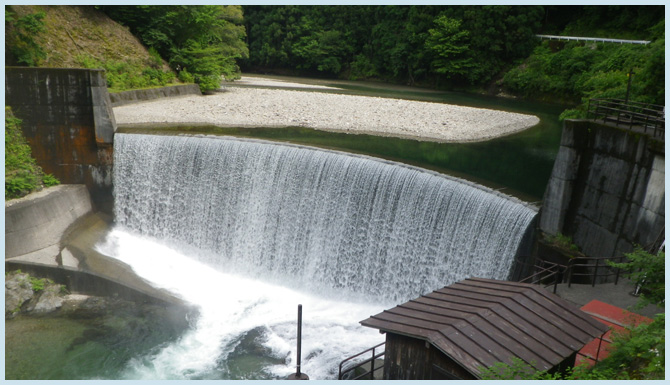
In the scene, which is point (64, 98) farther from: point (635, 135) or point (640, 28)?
point (640, 28)

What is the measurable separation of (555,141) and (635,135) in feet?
35.6

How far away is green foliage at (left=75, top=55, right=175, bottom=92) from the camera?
22.2m

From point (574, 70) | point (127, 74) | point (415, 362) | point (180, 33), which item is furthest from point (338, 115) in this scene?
point (415, 362)

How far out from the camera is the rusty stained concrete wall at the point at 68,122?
51.6 feet

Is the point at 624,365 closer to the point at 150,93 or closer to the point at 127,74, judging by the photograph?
the point at 150,93

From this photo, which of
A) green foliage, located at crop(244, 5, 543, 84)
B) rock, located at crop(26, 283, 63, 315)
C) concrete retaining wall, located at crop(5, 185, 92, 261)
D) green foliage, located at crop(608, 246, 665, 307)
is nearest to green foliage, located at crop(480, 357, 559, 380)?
green foliage, located at crop(608, 246, 665, 307)

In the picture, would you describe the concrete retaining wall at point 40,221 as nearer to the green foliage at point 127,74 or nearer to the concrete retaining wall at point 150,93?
the concrete retaining wall at point 150,93

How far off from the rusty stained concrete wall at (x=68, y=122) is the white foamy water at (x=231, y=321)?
6.85 ft

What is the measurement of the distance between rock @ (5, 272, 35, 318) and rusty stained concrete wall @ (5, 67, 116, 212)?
387 centimetres

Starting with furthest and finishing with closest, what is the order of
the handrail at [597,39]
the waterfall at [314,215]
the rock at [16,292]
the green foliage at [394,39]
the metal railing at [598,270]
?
the green foliage at [394,39] → the handrail at [597,39] → the rock at [16,292] → the waterfall at [314,215] → the metal railing at [598,270]

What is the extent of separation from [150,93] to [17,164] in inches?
347

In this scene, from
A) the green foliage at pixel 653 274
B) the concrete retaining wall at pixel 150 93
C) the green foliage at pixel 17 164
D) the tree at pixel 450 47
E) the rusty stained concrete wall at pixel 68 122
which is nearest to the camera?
the green foliage at pixel 653 274

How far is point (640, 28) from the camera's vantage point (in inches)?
1265

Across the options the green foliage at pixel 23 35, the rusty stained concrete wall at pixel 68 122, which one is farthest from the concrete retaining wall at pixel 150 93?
the rusty stained concrete wall at pixel 68 122
